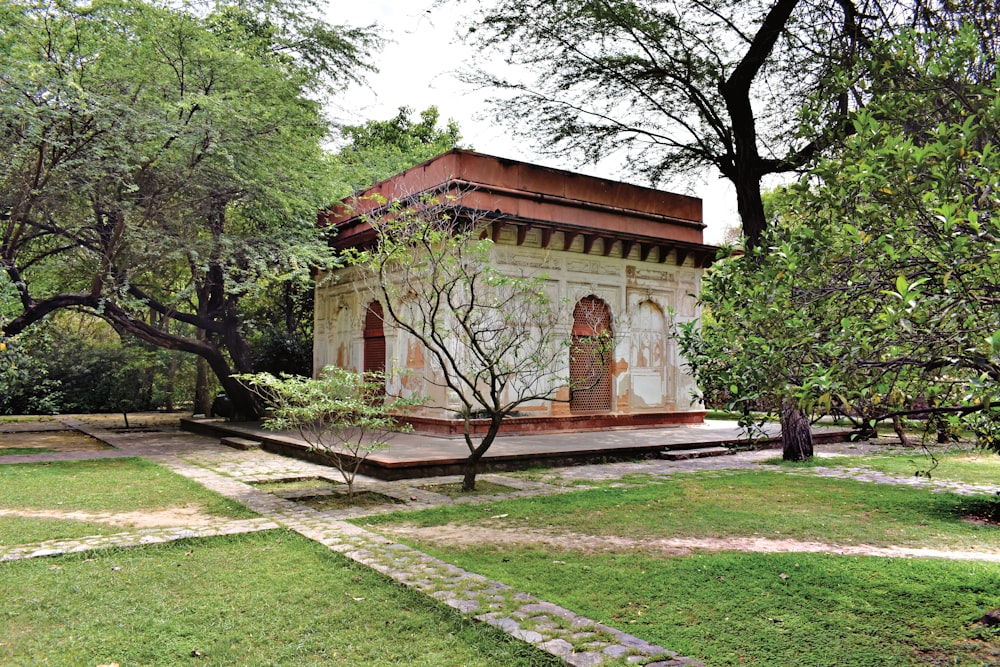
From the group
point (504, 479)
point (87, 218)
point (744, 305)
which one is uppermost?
point (87, 218)

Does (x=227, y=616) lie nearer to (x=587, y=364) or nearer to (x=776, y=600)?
(x=776, y=600)

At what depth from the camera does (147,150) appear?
11.6 meters

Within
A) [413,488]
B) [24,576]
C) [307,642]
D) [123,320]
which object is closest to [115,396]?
[123,320]

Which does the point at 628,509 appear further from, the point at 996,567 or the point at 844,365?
the point at 844,365

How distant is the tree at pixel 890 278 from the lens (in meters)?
2.99

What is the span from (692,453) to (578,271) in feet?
17.6

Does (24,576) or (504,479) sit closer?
(24,576)

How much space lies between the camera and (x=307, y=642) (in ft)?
11.8

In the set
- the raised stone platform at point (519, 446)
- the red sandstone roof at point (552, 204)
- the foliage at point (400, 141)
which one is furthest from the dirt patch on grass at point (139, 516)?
the foliage at point (400, 141)

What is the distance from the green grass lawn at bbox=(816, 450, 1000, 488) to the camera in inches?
395

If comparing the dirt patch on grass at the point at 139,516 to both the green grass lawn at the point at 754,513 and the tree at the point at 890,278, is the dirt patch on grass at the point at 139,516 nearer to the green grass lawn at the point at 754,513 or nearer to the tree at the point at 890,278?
the green grass lawn at the point at 754,513

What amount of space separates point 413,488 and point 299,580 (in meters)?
3.97

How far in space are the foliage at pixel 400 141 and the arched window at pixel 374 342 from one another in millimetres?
4681

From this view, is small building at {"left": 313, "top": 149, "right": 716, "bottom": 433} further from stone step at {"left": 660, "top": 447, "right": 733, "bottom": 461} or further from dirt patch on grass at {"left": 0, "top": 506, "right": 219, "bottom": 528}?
dirt patch on grass at {"left": 0, "top": 506, "right": 219, "bottom": 528}
